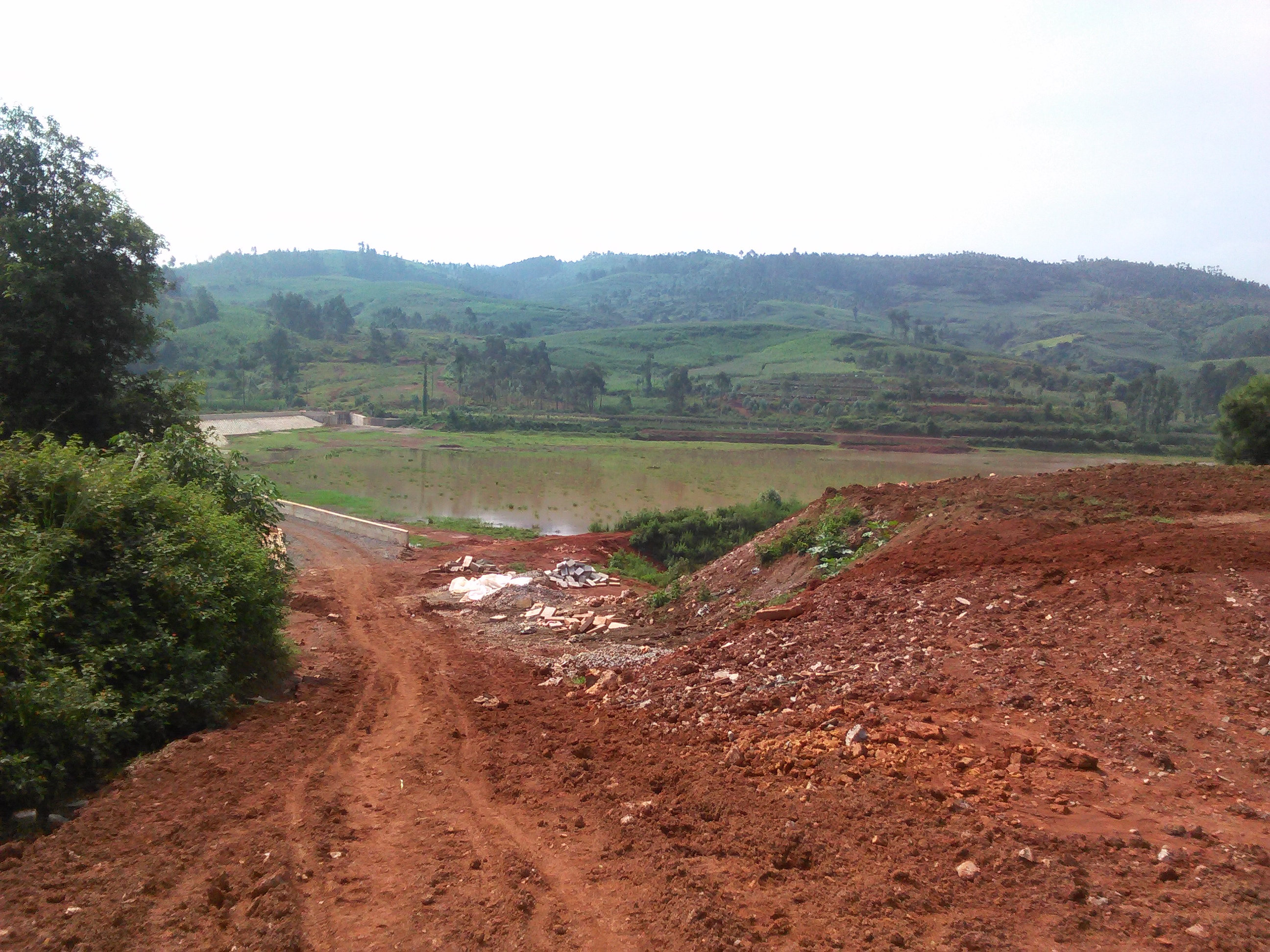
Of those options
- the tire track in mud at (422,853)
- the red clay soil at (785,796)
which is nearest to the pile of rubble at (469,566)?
the red clay soil at (785,796)

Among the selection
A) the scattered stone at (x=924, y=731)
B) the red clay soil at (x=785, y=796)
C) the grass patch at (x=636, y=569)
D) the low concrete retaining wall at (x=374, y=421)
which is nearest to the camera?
the red clay soil at (x=785, y=796)

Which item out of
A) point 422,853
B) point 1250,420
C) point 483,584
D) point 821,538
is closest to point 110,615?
point 422,853

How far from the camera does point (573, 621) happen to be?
42.3ft

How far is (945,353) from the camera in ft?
385

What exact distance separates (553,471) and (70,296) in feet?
112

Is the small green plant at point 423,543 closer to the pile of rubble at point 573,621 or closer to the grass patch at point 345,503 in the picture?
the grass patch at point 345,503

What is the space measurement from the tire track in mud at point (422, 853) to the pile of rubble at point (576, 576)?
350 inches

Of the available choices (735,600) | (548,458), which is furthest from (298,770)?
(548,458)

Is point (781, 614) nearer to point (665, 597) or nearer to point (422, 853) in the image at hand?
point (665, 597)

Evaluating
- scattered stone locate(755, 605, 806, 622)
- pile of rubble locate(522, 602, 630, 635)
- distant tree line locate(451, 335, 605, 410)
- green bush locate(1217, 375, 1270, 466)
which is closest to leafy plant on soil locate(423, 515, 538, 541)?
pile of rubble locate(522, 602, 630, 635)

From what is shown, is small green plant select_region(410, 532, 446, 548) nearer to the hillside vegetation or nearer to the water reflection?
the water reflection

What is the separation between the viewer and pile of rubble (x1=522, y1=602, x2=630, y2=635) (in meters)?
12.3

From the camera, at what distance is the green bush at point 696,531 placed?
22469 millimetres

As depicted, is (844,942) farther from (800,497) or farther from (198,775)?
(800,497)
